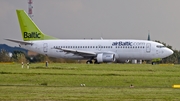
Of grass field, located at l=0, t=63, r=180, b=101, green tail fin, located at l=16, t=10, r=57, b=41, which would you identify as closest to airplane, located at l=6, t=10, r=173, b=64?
green tail fin, located at l=16, t=10, r=57, b=41

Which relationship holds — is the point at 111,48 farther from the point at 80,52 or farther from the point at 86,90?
the point at 86,90

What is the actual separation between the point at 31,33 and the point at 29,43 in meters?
1.83

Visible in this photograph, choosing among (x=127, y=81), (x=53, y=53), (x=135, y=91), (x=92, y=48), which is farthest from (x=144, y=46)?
(x=135, y=91)

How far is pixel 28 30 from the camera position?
73375mm

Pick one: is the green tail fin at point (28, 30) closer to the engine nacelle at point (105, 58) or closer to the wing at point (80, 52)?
the wing at point (80, 52)

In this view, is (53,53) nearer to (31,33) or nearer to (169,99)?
(31,33)

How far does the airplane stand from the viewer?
69.4 m

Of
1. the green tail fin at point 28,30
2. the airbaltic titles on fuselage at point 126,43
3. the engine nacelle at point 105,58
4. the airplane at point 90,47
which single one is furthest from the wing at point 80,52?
the green tail fin at point 28,30

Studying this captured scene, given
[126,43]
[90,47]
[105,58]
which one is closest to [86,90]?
[105,58]

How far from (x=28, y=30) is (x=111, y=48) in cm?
1236

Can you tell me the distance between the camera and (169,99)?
21.8m

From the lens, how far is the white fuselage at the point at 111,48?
228 ft

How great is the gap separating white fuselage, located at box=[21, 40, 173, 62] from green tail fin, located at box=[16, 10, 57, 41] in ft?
4.67

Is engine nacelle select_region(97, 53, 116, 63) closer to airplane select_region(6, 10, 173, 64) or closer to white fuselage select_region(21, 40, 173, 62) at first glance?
airplane select_region(6, 10, 173, 64)
